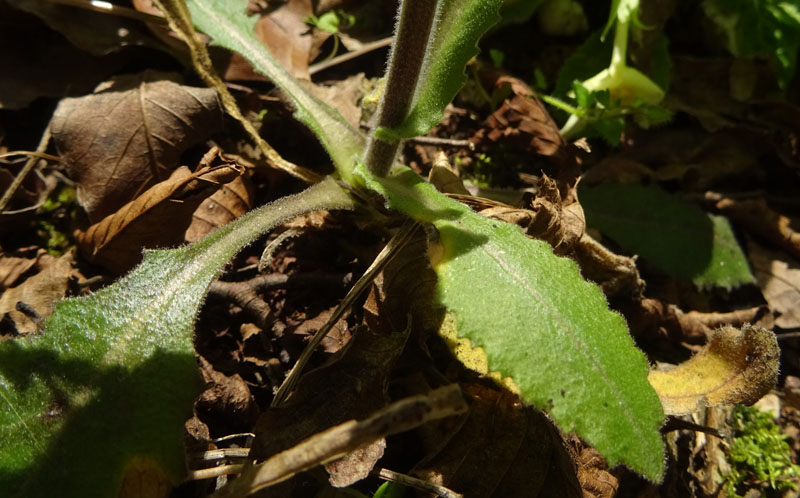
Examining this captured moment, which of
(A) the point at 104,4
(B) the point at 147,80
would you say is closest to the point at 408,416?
(B) the point at 147,80

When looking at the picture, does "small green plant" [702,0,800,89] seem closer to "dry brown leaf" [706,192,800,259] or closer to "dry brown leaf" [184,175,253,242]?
"dry brown leaf" [706,192,800,259]

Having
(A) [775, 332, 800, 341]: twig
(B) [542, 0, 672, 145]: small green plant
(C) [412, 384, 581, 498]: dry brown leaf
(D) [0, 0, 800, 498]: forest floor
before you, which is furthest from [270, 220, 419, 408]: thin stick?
(A) [775, 332, 800, 341]: twig

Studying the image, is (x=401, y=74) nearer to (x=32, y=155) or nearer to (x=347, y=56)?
(x=347, y=56)

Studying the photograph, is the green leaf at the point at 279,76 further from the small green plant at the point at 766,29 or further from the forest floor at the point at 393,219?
the small green plant at the point at 766,29

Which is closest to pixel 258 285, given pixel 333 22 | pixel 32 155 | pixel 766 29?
pixel 32 155

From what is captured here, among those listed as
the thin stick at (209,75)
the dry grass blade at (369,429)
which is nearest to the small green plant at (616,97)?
the thin stick at (209,75)

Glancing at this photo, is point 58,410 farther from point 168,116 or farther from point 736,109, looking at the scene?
point 736,109
